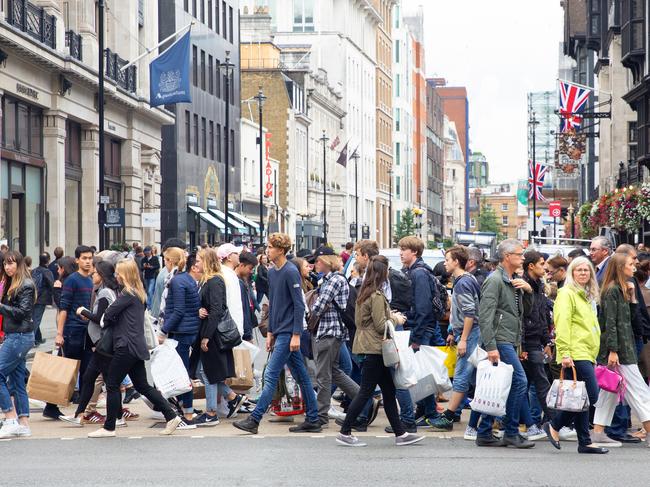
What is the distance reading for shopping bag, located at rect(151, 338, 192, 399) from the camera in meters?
Result: 13.1

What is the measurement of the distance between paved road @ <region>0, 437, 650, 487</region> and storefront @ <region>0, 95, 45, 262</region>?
20076 mm

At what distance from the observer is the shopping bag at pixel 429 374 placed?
1311 centimetres

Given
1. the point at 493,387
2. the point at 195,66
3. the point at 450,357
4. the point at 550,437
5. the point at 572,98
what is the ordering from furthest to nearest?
1. the point at 195,66
2. the point at 572,98
3. the point at 450,357
4. the point at 550,437
5. the point at 493,387

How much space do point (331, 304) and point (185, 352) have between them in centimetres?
171

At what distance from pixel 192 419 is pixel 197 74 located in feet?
150

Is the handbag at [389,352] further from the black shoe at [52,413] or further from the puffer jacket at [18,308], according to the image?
the black shoe at [52,413]

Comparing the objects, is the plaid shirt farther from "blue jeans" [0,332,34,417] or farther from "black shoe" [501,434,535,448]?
"blue jeans" [0,332,34,417]

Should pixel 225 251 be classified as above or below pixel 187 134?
below

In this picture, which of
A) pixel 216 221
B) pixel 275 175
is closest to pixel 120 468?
pixel 216 221

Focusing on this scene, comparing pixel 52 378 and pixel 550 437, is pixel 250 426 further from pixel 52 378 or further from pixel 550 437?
pixel 550 437

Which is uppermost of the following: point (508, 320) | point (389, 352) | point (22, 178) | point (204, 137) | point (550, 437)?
point (204, 137)

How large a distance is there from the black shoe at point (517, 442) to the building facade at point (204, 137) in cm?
3873

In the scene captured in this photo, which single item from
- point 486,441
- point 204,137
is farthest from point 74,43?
point 486,441

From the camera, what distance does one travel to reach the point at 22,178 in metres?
33.6
